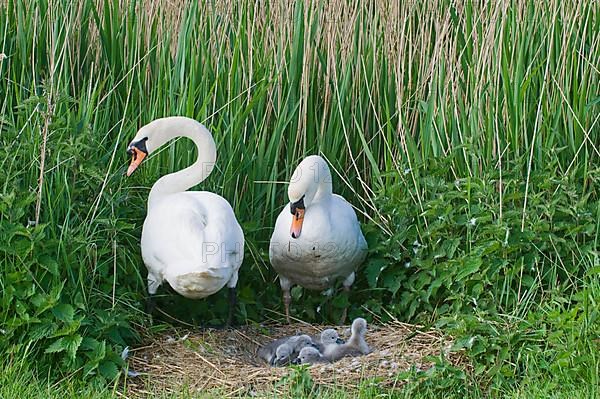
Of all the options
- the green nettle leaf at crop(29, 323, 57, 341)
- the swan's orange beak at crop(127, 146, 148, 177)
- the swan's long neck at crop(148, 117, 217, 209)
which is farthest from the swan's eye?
the green nettle leaf at crop(29, 323, 57, 341)

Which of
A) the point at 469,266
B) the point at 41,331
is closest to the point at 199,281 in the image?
the point at 41,331

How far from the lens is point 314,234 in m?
5.60

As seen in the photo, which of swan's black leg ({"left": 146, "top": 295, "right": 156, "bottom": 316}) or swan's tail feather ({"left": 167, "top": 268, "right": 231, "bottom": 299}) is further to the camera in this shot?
swan's black leg ({"left": 146, "top": 295, "right": 156, "bottom": 316})

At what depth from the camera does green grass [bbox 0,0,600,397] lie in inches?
194

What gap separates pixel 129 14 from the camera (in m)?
6.49

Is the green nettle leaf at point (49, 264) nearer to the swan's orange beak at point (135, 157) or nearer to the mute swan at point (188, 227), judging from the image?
the mute swan at point (188, 227)

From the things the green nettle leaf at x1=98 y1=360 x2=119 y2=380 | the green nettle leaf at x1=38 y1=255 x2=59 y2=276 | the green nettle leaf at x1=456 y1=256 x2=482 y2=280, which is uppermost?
the green nettle leaf at x1=38 y1=255 x2=59 y2=276

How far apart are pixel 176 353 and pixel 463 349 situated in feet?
4.30

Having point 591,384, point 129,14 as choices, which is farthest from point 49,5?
point 591,384

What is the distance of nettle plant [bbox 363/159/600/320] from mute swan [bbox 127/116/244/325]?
2.82 feet

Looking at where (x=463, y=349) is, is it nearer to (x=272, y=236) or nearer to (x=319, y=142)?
(x=272, y=236)

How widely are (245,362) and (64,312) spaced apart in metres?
0.94

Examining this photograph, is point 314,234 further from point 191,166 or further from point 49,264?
point 49,264

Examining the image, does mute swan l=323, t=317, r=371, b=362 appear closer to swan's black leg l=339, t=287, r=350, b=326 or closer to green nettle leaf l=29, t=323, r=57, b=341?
swan's black leg l=339, t=287, r=350, b=326
